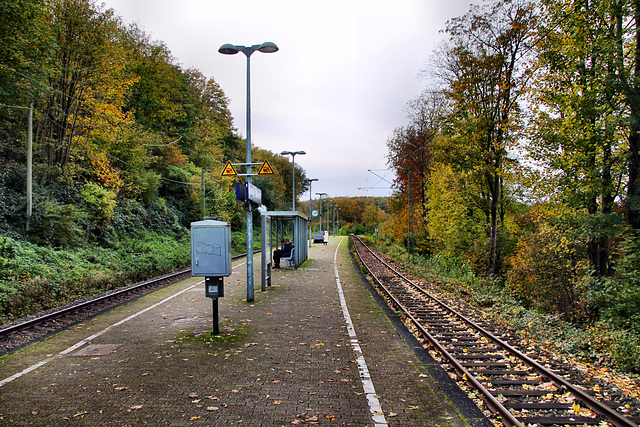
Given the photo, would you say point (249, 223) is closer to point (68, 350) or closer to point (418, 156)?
point (68, 350)

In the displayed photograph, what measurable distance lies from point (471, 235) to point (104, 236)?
20861 mm

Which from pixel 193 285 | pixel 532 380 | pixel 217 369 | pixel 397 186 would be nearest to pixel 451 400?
pixel 532 380

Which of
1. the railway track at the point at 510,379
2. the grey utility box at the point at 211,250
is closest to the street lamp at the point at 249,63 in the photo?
the grey utility box at the point at 211,250

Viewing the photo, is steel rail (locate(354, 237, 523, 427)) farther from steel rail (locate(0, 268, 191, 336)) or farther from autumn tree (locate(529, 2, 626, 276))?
steel rail (locate(0, 268, 191, 336))

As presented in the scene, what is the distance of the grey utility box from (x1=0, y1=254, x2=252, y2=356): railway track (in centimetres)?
339

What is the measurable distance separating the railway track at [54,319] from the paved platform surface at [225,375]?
392 millimetres

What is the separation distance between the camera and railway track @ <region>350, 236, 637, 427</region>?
4477 millimetres

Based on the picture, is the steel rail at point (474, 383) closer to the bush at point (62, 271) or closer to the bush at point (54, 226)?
the bush at point (62, 271)

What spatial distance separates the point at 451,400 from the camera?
4.95m

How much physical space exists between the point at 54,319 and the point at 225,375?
575cm

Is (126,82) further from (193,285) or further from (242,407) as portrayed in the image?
(242,407)

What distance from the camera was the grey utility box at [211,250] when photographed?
7367 millimetres

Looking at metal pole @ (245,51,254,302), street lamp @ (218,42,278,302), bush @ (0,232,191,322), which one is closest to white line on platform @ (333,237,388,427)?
metal pole @ (245,51,254,302)

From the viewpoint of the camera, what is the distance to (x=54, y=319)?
885 cm
